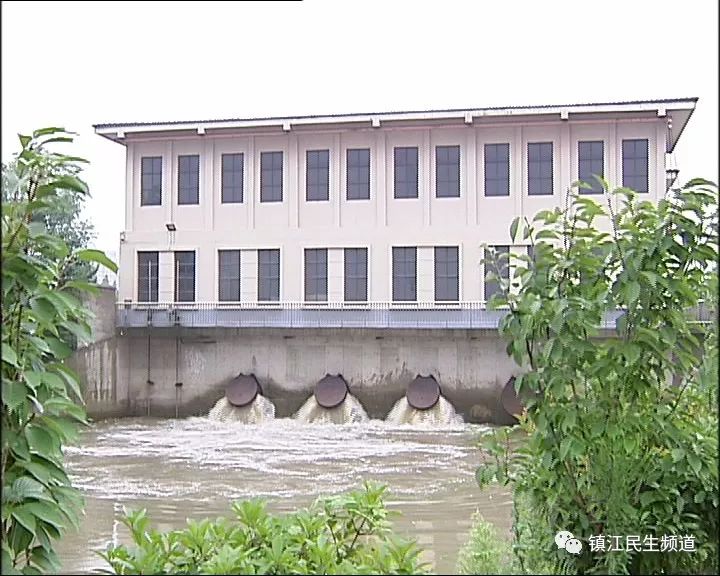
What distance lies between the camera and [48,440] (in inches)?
98.1

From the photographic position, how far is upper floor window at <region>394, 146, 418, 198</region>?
18844 mm

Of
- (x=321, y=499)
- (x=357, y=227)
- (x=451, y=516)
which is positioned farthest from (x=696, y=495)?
(x=357, y=227)

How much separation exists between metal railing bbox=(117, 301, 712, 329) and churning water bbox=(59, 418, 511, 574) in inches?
76.7

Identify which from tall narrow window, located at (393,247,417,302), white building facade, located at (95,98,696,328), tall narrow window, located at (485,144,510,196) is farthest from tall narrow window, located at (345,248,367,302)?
tall narrow window, located at (485,144,510,196)

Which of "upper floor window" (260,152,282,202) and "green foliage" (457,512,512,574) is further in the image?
"upper floor window" (260,152,282,202)

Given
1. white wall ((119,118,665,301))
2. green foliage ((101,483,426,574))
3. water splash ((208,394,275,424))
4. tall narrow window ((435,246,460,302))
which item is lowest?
water splash ((208,394,275,424))

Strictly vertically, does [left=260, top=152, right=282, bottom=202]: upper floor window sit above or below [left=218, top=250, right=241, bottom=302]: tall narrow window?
above

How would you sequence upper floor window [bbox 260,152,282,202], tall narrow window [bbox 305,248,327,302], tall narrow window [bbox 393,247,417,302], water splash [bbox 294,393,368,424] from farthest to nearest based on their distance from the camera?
upper floor window [bbox 260,152,282,202] → tall narrow window [bbox 305,248,327,302] → tall narrow window [bbox 393,247,417,302] → water splash [bbox 294,393,368,424]

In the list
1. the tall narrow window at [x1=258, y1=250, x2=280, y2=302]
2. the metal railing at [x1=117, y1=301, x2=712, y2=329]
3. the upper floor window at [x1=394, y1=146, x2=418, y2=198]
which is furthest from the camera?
the tall narrow window at [x1=258, y1=250, x2=280, y2=302]

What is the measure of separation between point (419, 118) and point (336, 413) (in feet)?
18.6

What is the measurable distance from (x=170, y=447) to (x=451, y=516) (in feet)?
22.7

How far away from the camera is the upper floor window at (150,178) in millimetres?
20078

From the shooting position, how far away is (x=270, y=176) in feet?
64.1

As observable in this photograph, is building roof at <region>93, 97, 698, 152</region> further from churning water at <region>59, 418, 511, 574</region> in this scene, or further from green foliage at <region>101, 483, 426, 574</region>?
green foliage at <region>101, 483, 426, 574</region>
